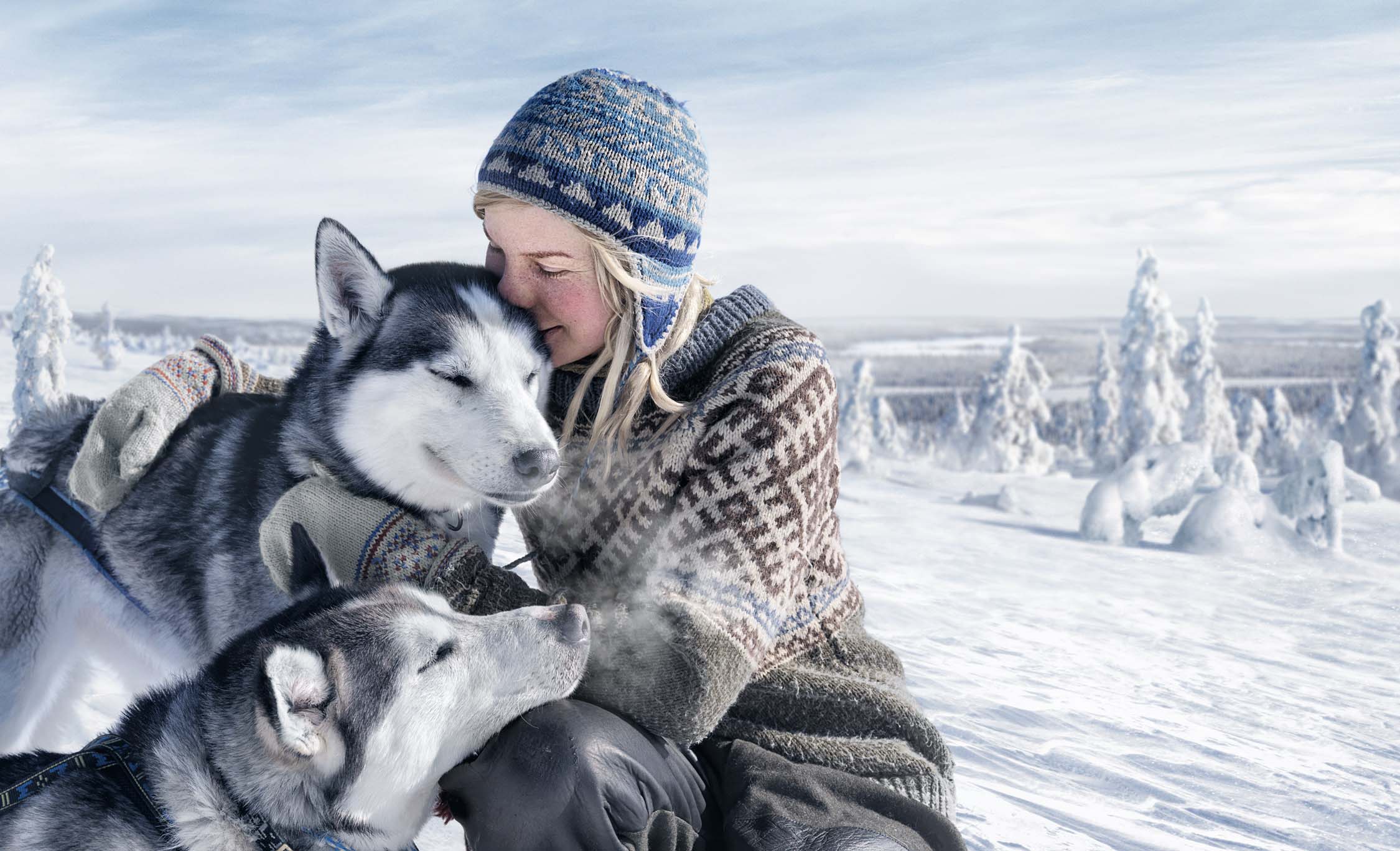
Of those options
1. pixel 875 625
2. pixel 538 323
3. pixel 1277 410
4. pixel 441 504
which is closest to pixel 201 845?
pixel 441 504

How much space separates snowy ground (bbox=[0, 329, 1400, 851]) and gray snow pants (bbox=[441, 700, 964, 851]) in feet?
4.58

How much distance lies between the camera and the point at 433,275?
252 cm

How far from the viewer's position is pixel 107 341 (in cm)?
1991

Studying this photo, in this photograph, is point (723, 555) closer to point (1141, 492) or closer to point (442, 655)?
point (442, 655)

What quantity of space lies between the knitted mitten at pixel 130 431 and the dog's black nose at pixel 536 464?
127cm

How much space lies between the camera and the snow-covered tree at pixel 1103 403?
31.6 metres

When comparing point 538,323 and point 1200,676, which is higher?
point 538,323

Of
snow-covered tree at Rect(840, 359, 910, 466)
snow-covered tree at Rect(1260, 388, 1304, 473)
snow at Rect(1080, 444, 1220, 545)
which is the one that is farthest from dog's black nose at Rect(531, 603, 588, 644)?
snow-covered tree at Rect(1260, 388, 1304, 473)

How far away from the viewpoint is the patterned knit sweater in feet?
6.48

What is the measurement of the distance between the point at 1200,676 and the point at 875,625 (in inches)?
90.2

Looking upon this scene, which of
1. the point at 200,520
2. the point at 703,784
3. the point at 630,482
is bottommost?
the point at 703,784

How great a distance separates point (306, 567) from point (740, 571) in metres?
1.05

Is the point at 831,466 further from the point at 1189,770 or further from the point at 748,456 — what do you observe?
the point at 1189,770

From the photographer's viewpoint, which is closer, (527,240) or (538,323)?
(527,240)
